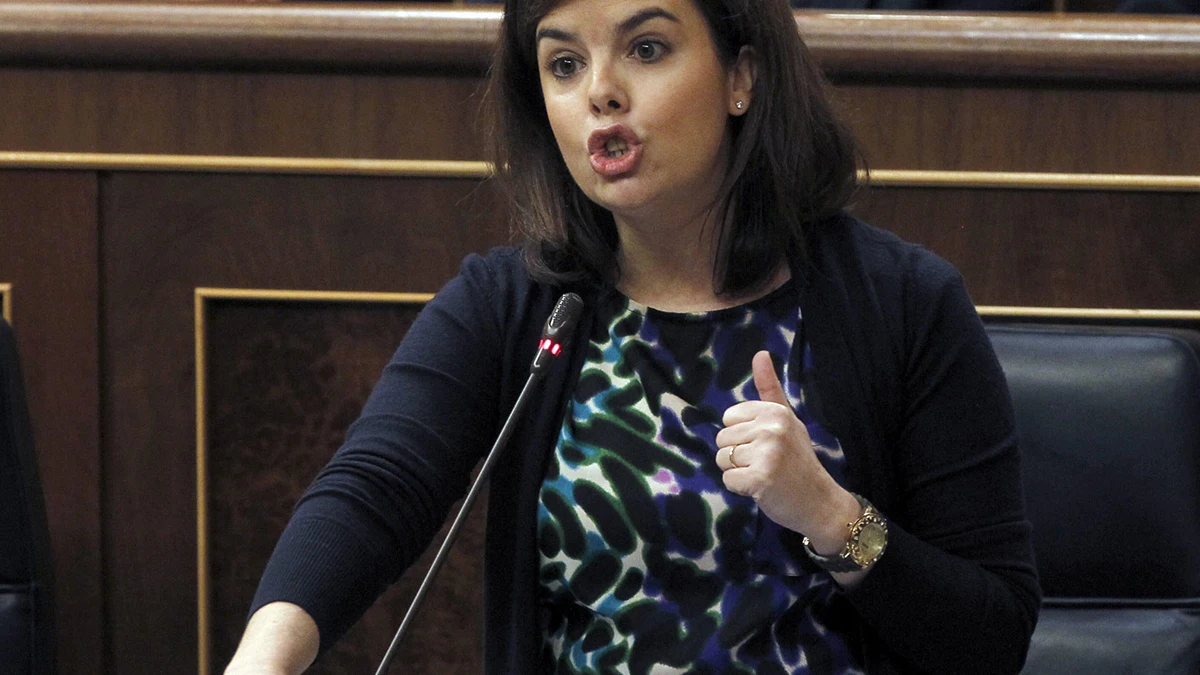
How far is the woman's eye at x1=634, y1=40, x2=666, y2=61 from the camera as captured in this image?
90 cm

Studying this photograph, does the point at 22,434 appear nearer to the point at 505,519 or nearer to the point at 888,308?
the point at 505,519

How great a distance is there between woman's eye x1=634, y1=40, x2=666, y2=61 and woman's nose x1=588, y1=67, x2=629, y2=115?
0.02 meters

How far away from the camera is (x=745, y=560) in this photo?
0.91m

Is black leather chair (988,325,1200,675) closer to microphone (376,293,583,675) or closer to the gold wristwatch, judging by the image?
the gold wristwatch

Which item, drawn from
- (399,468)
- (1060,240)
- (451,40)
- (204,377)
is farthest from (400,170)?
(1060,240)

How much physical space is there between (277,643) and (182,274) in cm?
64

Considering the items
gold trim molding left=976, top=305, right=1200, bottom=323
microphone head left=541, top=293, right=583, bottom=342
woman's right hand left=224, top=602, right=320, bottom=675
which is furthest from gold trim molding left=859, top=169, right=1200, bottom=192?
A: woman's right hand left=224, top=602, right=320, bottom=675

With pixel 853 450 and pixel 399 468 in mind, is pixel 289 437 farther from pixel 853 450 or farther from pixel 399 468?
pixel 853 450

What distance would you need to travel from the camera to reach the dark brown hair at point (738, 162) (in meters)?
0.95

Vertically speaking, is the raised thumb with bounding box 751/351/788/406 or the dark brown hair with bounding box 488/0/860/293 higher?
the dark brown hair with bounding box 488/0/860/293

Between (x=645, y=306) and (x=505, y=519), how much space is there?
0.17 metres

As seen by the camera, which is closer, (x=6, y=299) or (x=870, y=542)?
(x=870, y=542)

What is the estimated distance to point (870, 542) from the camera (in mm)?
853

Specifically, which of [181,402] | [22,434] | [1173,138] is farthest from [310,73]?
[1173,138]
